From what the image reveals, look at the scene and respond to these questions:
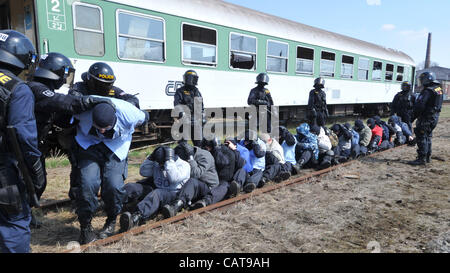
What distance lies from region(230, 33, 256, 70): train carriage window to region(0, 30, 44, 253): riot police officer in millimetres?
6477

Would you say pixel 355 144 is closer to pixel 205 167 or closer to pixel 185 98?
pixel 185 98

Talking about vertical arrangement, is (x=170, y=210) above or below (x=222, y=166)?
below

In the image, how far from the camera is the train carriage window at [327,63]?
11.1m

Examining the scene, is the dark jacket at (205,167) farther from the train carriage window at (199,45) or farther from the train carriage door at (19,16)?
the train carriage window at (199,45)

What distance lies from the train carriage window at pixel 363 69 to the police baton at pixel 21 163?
529 inches

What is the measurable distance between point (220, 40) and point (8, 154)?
6.49 m

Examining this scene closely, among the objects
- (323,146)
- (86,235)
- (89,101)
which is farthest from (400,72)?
(86,235)

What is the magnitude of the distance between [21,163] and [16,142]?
158 mm

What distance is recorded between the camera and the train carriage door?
527 centimetres

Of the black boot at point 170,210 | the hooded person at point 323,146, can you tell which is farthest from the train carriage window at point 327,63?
the black boot at point 170,210

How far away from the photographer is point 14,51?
2.03 meters

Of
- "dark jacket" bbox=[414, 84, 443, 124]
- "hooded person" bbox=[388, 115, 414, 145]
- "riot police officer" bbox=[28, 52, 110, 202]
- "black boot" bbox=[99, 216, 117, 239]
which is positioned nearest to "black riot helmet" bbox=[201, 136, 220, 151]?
"black boot" bbox=[99, 216, 117, 239]

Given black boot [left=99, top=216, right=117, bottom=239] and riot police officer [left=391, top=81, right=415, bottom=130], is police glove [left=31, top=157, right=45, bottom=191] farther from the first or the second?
riot police officer [left=391, top=81, right=415, bottom=130]
